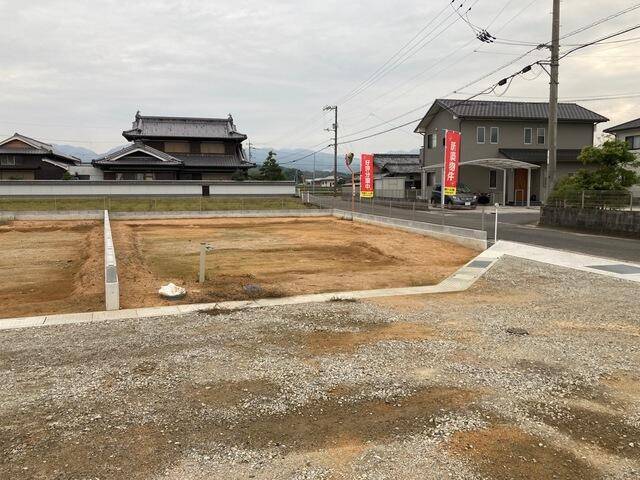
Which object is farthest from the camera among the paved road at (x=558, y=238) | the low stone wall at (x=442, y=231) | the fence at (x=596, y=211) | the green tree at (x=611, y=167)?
the green tree at (x=611, y=167)

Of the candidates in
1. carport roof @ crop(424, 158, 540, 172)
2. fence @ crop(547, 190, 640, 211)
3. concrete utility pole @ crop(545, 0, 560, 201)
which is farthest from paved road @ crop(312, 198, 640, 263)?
carport roof @ crop(424, 158, 540, 172)

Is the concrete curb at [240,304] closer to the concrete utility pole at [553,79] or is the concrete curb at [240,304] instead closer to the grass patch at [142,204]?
the concrete utility pole at [553,79]

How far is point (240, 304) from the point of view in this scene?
8.30 m

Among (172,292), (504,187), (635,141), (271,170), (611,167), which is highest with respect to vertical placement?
(635,141)

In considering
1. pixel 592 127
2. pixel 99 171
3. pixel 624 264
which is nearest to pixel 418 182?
pixel 592 127

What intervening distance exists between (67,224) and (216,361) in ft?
82.4

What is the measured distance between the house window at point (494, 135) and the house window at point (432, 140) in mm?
4504

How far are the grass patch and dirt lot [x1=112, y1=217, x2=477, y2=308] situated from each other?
29.8ft

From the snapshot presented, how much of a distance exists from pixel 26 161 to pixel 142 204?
1992cm

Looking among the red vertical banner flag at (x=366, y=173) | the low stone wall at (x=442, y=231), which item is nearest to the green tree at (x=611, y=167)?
the low stone wall at (x=442, y=231)

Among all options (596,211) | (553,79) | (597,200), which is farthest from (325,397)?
(553,79)

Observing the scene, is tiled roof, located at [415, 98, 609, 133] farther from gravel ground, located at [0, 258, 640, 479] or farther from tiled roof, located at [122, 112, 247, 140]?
gravel ground, located at [0, 258, 640, 479]

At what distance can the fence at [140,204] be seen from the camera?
106 feet

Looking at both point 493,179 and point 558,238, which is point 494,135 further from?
point 558,238
